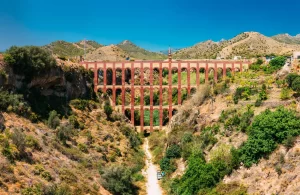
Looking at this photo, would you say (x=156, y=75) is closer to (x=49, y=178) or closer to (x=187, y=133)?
(x=187, y=133)

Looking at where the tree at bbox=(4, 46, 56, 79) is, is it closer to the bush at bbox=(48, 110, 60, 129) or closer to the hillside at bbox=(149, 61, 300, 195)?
the bush at bbox=(48, 110, 60, 129)

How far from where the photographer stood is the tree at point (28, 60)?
156 ft

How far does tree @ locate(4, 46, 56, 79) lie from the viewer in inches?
1869

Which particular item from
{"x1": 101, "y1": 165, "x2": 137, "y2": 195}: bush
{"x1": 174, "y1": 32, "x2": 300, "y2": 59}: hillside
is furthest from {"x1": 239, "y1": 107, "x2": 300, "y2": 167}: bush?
{"x1": 174, "y1": 32, "x2": 300, "y2": 59}: hillside

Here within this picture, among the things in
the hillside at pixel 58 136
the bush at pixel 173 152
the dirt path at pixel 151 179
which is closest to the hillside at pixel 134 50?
the hillside at pixel 58 136

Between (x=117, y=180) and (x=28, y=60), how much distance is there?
22.2 metres

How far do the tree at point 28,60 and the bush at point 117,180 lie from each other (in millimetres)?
19122

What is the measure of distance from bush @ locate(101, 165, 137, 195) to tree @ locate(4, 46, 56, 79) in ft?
62.7

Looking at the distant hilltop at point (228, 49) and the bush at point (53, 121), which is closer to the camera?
the bush at point (53, 121)

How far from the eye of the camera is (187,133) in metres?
52.1

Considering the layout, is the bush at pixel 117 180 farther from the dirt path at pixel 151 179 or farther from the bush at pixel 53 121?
the bush at pixel 53 121

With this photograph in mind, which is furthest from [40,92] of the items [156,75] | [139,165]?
[156,75]

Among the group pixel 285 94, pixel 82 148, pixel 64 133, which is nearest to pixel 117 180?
pixel 82 148

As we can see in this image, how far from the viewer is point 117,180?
4097 cm
